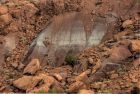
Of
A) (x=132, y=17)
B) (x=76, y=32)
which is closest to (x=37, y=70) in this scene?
(x=76, y=32)

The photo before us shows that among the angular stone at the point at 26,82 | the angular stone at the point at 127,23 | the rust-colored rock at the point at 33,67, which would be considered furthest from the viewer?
the angular stone at the point at 127,23

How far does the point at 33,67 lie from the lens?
33344 mm

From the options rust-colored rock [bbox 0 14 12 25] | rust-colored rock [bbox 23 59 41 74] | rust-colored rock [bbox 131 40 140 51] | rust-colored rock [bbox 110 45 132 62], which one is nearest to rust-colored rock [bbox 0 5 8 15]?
rust-colored rock [bbox 0 14 12 25]

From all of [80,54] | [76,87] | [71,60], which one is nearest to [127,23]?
[80,54]

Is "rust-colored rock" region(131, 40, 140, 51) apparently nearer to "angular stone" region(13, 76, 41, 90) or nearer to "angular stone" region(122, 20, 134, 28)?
"angular stone" region(122, 20, 134, 28)

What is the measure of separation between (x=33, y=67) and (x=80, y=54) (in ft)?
11.3

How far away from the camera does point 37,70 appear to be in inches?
1305

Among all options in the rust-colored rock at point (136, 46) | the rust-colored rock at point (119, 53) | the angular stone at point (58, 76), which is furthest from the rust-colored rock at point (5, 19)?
the rust-colored rock at point (136, 46)

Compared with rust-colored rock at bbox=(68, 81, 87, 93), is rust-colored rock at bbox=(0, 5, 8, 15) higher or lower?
higher

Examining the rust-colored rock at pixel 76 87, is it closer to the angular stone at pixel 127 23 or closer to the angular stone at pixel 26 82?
the angular stone at pixel 26 82

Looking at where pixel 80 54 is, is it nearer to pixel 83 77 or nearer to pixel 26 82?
pixel 83 77

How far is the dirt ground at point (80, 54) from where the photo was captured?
3022cm

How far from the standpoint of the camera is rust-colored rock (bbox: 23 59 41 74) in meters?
33.0

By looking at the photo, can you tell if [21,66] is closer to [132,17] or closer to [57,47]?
[57,47]
